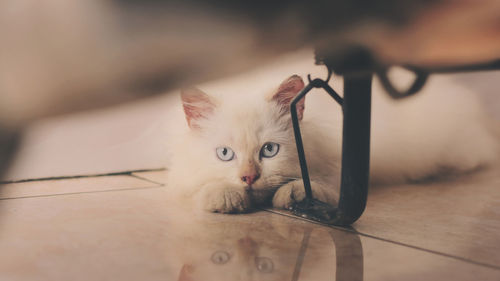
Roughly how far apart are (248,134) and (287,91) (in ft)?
0.58

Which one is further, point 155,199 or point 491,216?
point 155,199

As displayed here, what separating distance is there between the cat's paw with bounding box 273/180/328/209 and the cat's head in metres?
0.03

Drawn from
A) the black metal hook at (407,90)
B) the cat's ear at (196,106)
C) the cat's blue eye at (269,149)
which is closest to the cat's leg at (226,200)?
the cat's blue eye at (269,149)

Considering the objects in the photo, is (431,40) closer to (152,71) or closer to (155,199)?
(152,71)

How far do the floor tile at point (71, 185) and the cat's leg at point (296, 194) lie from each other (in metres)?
0.64

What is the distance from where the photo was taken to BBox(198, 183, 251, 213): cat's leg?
3.48 ft

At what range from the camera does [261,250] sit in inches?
30.8

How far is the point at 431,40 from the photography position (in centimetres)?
38

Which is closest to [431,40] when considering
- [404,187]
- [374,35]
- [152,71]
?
[374,35]

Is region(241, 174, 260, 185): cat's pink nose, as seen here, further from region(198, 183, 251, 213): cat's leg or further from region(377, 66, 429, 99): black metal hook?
region(377, 66, 429, 99): black metal hook

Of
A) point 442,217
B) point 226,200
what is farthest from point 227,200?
point 442,217

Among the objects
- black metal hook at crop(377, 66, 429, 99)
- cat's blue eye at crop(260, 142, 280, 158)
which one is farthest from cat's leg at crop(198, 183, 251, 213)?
black metal hook at crop(377, 66, 429, 99)

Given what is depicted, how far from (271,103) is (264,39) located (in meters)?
0.83

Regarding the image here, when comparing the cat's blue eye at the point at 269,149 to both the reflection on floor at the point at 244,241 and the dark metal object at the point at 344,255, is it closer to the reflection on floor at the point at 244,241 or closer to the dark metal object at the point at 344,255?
the reflection on floor at the point at 244,241
